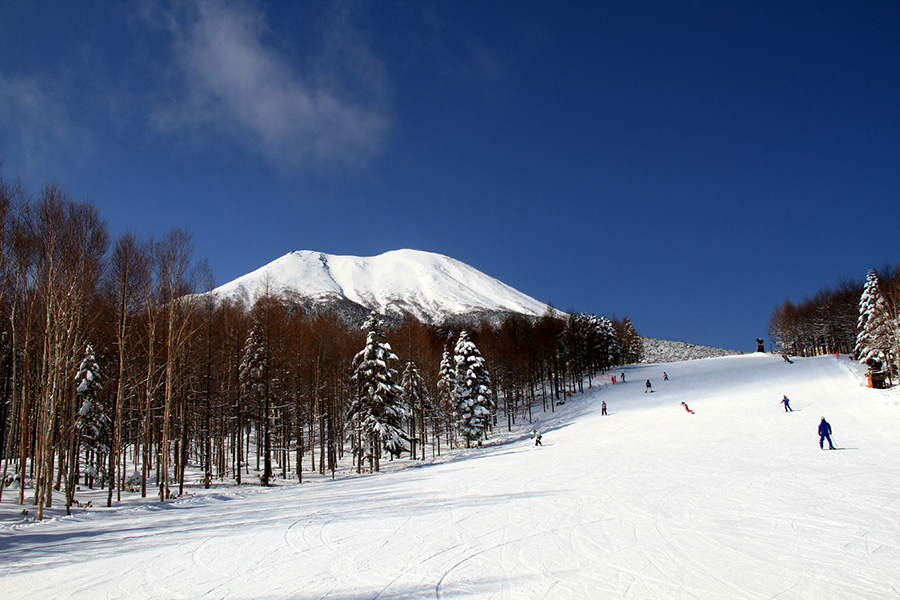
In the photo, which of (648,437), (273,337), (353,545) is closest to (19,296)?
(273,337)

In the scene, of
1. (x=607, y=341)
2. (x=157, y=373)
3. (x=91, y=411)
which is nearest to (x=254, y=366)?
(x=157, y=373)

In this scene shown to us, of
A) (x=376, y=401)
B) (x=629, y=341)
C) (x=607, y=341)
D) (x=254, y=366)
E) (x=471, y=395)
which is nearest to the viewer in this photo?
(x=376, y=401)

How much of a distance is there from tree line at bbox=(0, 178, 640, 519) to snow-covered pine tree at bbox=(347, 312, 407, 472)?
0.11m

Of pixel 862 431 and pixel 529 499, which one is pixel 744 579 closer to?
pixel 529 499

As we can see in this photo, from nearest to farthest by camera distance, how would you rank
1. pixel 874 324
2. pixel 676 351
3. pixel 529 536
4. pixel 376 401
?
pixel 529 536
pixel 376 401
pixel 874 324
pixel 676 351

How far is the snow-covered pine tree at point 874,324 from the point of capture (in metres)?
37.1

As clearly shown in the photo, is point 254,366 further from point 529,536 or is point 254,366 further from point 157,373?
point 529,536

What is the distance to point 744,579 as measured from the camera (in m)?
6.27

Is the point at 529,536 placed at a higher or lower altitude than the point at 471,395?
lower

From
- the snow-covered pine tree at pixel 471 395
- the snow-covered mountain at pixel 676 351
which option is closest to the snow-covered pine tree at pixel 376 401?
the snow-covered pine tree at pixel 471 395

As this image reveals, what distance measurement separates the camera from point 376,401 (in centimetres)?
3025

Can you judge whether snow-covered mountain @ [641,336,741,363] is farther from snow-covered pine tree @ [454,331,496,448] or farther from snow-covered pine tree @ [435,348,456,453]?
snow-covered pine tree @ [454,331,496,448]

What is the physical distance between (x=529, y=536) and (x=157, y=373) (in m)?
24.7

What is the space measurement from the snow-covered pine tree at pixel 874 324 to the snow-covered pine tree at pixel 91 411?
53960 mm
